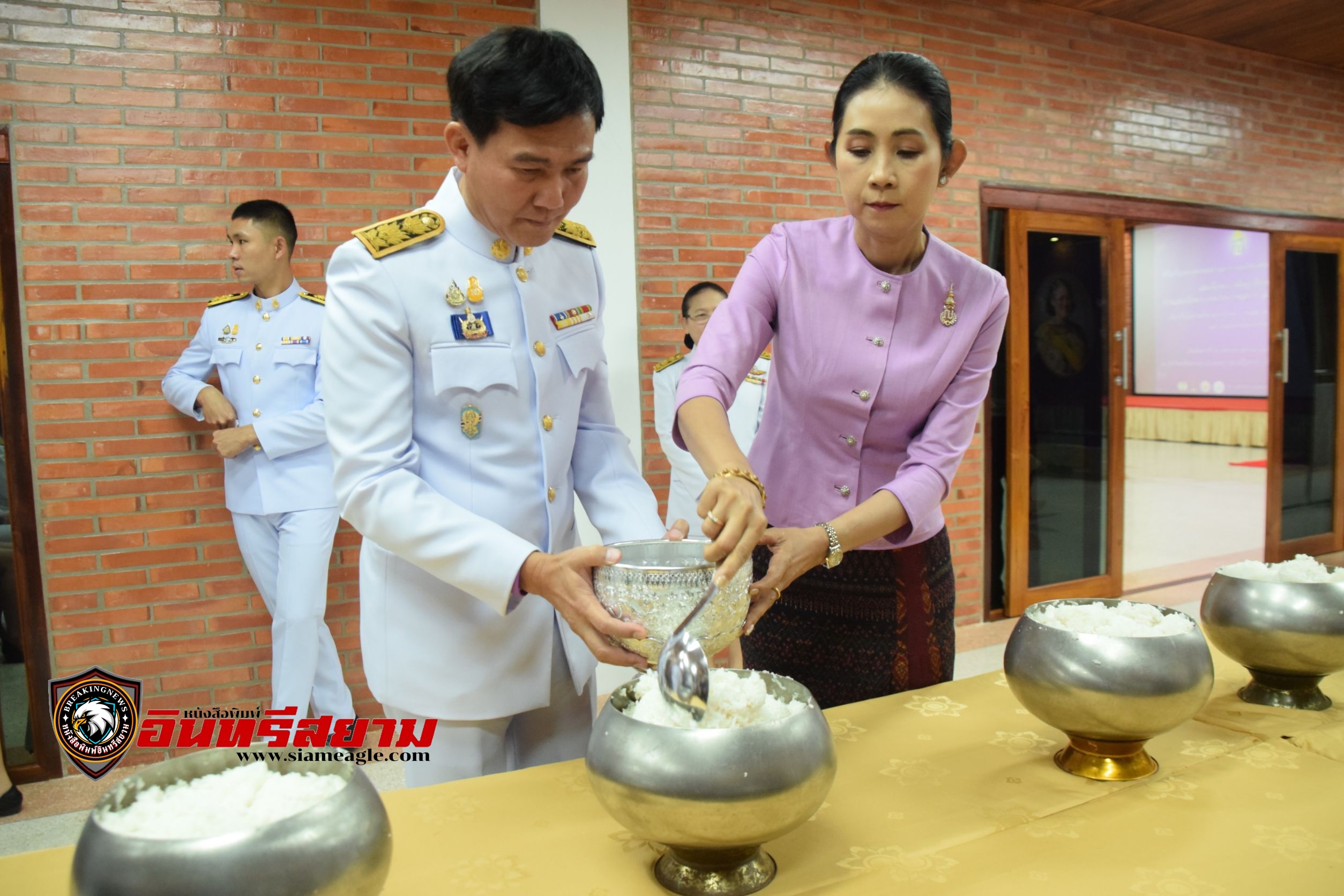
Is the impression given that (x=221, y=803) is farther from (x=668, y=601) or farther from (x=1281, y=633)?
(x=1281, y=633)

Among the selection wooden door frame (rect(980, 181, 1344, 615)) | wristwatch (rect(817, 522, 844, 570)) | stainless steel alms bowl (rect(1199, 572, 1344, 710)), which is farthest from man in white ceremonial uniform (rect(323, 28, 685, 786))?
wooden door frame (rect(980, 181, 1344, 615))

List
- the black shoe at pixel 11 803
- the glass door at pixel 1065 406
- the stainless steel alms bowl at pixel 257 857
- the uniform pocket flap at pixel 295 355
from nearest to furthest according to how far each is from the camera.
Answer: the stainless steel alms bowl at pixel 257 857
the black shoe at pixel 11 803
the uniform pocket flap at pixel 295 355
the glass door at pixel 1065 406

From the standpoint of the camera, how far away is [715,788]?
0.78 meters

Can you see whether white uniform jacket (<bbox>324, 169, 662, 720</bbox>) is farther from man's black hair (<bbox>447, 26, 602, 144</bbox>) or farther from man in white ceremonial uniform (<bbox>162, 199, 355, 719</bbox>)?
man in white ceremonial uniform (<bbox>162, 199, 355, 719</bbox>)

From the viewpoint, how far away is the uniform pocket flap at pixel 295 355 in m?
3.32

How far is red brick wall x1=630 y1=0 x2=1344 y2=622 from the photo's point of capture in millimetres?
3881

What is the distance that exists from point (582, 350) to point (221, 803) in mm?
882

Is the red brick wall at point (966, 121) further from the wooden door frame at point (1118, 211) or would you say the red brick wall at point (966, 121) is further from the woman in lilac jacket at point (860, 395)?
the woman in lilac jacket at point (860, 395)

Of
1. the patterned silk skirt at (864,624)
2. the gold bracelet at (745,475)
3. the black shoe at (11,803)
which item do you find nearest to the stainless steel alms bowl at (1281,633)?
the patterned silk skirt at (864,624)

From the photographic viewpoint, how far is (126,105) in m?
3.12

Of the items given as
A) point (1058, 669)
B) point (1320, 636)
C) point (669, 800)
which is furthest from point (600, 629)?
point (1320, 636)

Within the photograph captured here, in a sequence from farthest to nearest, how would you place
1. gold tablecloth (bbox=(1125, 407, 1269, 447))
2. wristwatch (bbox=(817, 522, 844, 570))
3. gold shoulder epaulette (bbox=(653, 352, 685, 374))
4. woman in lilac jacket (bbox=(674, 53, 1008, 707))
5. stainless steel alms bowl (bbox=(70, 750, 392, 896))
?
gold tablecloth (bbox=(1125, 407, 1269, 447)), gold shoulder epaulette (bbox=(653, 352, 685, 374)), woman in lilac jacket (bbox=(674, 53, 1008, 707)), wristwatch (bbox=(817, 522, 844, 570)), stainless steel alms bowl (bbox=(70, 750, 392, 896))

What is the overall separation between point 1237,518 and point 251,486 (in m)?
7.09

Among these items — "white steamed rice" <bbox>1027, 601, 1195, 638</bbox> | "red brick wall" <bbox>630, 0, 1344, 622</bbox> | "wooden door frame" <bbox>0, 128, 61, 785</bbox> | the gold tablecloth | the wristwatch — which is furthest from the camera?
the gold tablecloth
